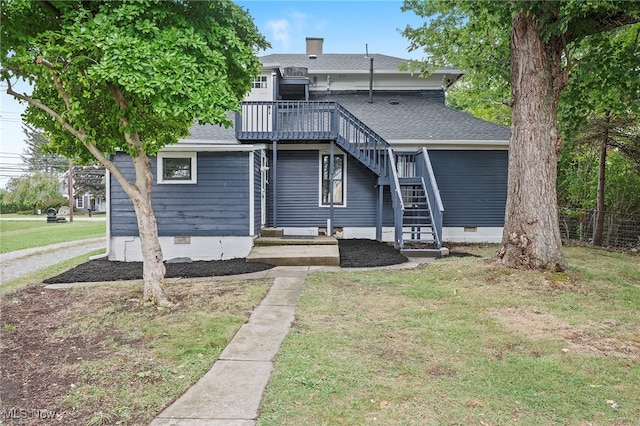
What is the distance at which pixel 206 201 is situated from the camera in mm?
9188

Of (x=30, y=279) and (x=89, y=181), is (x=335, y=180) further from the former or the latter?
(x=89, y=181)

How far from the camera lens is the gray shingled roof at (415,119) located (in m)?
11.2

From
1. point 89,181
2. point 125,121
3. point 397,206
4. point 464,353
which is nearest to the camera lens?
point 464,353

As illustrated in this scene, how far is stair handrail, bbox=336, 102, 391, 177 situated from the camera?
1030 centimetres

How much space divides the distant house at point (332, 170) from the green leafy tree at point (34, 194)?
123 ft

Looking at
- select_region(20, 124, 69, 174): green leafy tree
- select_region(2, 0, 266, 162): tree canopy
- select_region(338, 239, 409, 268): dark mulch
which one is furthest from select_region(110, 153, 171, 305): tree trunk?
select_region(20, 124, 69, 174): green leafy tree

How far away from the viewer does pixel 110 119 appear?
545cm

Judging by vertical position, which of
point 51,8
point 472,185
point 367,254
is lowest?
point 367,254

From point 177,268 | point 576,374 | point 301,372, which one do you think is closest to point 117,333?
point 301,372

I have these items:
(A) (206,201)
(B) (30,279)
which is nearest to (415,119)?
(A) (206,201)

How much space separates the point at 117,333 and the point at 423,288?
4158 millimetres

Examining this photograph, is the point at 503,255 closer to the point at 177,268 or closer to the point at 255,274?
the point at 255,274

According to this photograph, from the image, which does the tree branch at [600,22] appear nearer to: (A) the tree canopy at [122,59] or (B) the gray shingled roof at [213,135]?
(A) the tree canopy at [122,59]

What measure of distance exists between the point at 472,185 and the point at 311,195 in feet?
15.4
